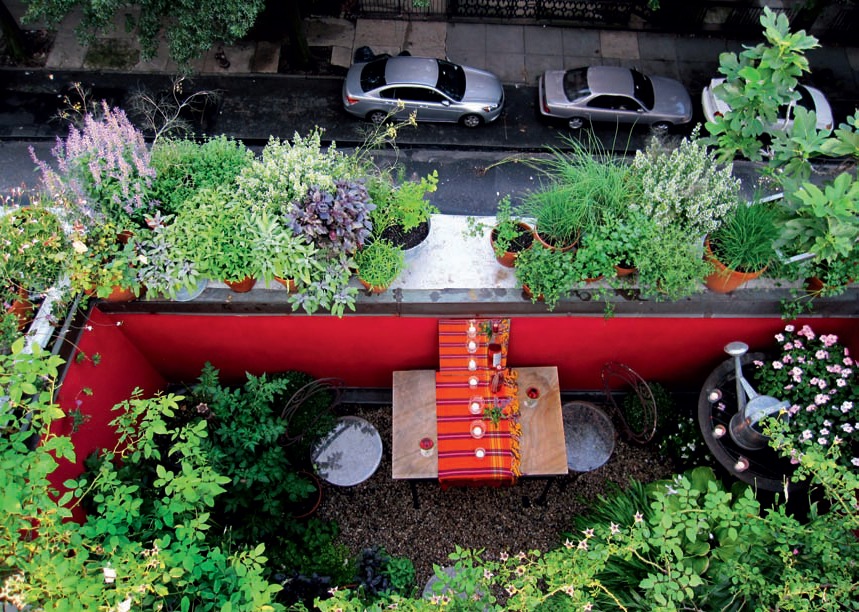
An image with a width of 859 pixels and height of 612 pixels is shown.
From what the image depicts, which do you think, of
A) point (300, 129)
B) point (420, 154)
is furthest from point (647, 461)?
point (300, 129)

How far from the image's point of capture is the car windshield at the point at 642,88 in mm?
13672

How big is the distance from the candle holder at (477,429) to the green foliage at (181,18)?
7628mm

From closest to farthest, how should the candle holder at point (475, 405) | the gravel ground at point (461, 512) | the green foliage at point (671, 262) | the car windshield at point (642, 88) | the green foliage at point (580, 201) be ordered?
the green foliage at point (671, 262)
the green foliage at point (580, 201)
the candle holder at point (475, 405)
the gravel ground at point (461, 512)
the car windshield at point (642, 88)

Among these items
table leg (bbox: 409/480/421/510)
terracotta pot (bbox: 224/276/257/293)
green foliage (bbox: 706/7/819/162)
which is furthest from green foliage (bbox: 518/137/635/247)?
table leg (bbox: 409/480/421/510)

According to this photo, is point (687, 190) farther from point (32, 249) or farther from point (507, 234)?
point (32, 249)

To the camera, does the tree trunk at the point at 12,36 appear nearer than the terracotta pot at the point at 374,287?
No

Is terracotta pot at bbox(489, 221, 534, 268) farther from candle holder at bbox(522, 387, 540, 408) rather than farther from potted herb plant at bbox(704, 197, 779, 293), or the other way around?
potted herb plant at bbox(704, 197, 779, 293)

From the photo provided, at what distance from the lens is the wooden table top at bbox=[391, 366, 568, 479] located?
8.70m

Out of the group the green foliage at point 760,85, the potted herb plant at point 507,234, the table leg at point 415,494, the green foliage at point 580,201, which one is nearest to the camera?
the green foliage at point 760,85

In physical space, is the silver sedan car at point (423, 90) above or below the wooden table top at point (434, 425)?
above

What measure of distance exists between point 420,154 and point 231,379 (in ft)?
21.1

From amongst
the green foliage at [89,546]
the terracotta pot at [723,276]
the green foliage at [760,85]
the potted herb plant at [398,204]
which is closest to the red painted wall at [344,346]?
the terracotta pot at [723,276]

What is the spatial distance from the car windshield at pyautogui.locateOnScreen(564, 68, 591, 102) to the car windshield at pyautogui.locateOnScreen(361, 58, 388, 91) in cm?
396

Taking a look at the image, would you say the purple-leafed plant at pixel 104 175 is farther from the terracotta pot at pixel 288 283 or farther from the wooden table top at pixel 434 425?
the wooden table top at pixel 434 425
